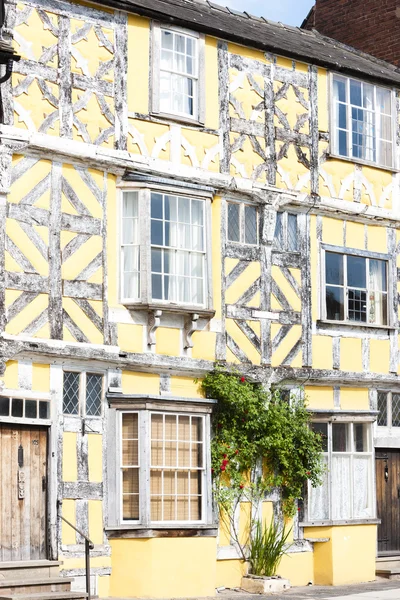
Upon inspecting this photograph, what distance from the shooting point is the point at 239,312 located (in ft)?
61.9

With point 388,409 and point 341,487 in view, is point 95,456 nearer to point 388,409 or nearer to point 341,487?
point 341,487

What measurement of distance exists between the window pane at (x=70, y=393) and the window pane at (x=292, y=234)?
4924 millimetres

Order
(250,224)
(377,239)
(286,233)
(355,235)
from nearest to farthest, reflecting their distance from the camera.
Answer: (250,224) → (286,233) → (355,235) → (377,239)

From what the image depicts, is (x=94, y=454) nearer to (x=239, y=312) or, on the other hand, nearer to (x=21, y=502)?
(x=21, y=502)

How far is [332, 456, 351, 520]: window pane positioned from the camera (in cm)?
1983

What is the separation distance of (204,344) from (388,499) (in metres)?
5.02

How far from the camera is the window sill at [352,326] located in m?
20.0

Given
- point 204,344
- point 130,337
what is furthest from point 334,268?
point 130,337

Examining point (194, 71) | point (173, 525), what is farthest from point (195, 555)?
point (194, 71)

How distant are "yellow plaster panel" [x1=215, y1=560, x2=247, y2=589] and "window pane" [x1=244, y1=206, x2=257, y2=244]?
5.21 metres

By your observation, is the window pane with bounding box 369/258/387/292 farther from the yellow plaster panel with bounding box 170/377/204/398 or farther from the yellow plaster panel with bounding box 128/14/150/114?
the yellow plaster panel with bounding box 128/14/150/114

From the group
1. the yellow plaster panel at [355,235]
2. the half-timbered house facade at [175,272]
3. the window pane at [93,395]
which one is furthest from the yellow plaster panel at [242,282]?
the window pane at [93,395]

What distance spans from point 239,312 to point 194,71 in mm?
3971

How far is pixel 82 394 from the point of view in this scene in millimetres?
16844
